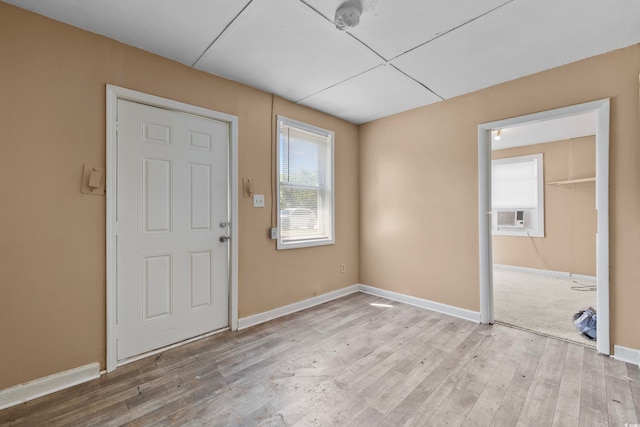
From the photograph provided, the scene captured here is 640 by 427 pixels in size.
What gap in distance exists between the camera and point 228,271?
2.82 metres

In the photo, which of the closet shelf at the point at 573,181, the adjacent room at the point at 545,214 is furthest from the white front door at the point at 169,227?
the closet shelf at the point at 573,181

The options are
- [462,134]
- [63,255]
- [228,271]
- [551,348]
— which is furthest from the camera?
[462,134]

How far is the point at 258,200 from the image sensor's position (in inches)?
118

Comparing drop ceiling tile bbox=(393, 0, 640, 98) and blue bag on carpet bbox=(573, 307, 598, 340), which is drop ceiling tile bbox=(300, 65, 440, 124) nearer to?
drop ceiling tile bbox=(393, 0, 640, 98)

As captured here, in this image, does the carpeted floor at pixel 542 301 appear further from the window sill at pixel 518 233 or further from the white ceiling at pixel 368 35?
the white ceiling at pixel 368 35

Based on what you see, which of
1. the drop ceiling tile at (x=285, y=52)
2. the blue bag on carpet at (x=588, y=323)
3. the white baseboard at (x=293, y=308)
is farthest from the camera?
the white baseboard at (x=293, y=308)

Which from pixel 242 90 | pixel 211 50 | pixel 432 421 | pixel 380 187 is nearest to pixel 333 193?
pixel 380 187

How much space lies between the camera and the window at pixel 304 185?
10.8 ft

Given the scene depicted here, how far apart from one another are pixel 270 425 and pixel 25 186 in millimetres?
2204

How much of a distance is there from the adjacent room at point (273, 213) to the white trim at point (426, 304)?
2 cm

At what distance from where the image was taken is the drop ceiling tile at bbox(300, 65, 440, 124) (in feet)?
9.07

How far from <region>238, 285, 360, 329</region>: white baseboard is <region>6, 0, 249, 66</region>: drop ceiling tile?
261 centimetres

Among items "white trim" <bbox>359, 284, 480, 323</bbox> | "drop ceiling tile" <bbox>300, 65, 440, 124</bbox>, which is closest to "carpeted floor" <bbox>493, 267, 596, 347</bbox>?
"white trim" <bbox>359, 284, 480, 323</bbox>

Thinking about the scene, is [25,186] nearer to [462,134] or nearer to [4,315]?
[4,315]
